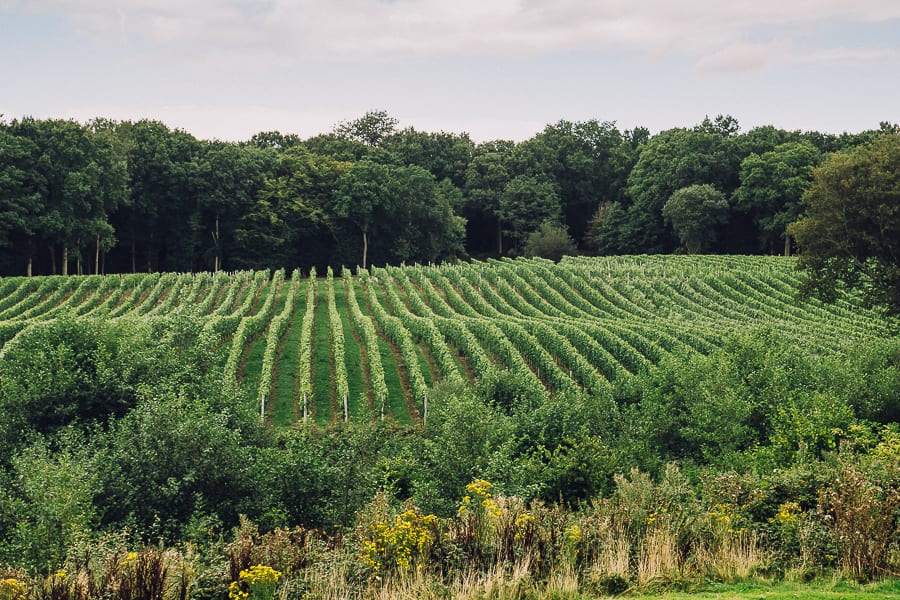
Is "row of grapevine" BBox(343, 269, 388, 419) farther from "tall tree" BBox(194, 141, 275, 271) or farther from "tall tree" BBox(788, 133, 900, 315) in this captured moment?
"tall tree" BBox(194, 141, 275, 271)

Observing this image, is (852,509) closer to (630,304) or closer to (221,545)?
(221,545)

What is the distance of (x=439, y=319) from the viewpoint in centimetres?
4206

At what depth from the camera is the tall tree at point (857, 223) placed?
29828 millimetres

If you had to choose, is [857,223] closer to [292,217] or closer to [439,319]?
[439,319]

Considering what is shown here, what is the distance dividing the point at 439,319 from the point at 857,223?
874 inches

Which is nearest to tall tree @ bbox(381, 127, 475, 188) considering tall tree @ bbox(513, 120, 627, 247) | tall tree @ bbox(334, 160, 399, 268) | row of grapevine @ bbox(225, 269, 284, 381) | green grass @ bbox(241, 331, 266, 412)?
tall tree @ bbox(513, 120, 627, 247)

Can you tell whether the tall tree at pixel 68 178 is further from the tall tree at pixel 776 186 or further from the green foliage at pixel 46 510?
the tall tree at pixel 776 186

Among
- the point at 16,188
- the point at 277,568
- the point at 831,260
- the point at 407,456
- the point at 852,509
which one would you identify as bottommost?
the point at 407,456

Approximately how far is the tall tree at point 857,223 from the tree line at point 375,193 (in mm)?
41571

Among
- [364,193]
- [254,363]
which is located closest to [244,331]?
[254,363]

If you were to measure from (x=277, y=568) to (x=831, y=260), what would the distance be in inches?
1242

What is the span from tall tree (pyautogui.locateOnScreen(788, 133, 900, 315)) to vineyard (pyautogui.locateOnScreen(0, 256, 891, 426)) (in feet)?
13.0

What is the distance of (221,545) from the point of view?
11203 millimetres

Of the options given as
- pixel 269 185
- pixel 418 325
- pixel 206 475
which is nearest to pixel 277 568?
pixel 206 475
